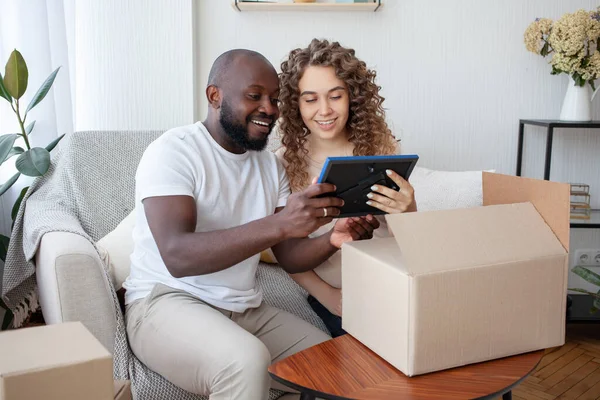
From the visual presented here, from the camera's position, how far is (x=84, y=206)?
187 centimetres

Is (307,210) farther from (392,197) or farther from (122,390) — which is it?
(122,390)

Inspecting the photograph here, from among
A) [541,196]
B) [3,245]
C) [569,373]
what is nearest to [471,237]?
[541,196]

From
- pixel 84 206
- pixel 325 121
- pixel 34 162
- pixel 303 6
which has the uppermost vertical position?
pixel 303 6

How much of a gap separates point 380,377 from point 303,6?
1709mm

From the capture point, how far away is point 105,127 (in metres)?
2.34

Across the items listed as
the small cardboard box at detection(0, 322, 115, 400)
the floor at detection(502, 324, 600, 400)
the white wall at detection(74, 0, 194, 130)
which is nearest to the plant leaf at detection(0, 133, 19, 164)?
the white wall at detection(74, 0, 194, 130)

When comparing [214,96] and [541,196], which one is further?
[214,96]

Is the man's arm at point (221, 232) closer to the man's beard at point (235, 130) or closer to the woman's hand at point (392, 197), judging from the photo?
the woman's hand at point (392, 197)

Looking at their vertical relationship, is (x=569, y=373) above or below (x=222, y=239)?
below

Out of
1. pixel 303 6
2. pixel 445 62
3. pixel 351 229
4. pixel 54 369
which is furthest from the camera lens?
pixel 445 62

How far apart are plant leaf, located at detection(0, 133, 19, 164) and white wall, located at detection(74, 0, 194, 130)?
1.29 ft

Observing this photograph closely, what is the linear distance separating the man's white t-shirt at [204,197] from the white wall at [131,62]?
0.97 meters

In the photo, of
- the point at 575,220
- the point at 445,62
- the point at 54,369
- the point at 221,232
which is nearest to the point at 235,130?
the point at 221,232

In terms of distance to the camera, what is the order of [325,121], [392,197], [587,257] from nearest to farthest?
[392,197]
[325,121]
[587,257]
